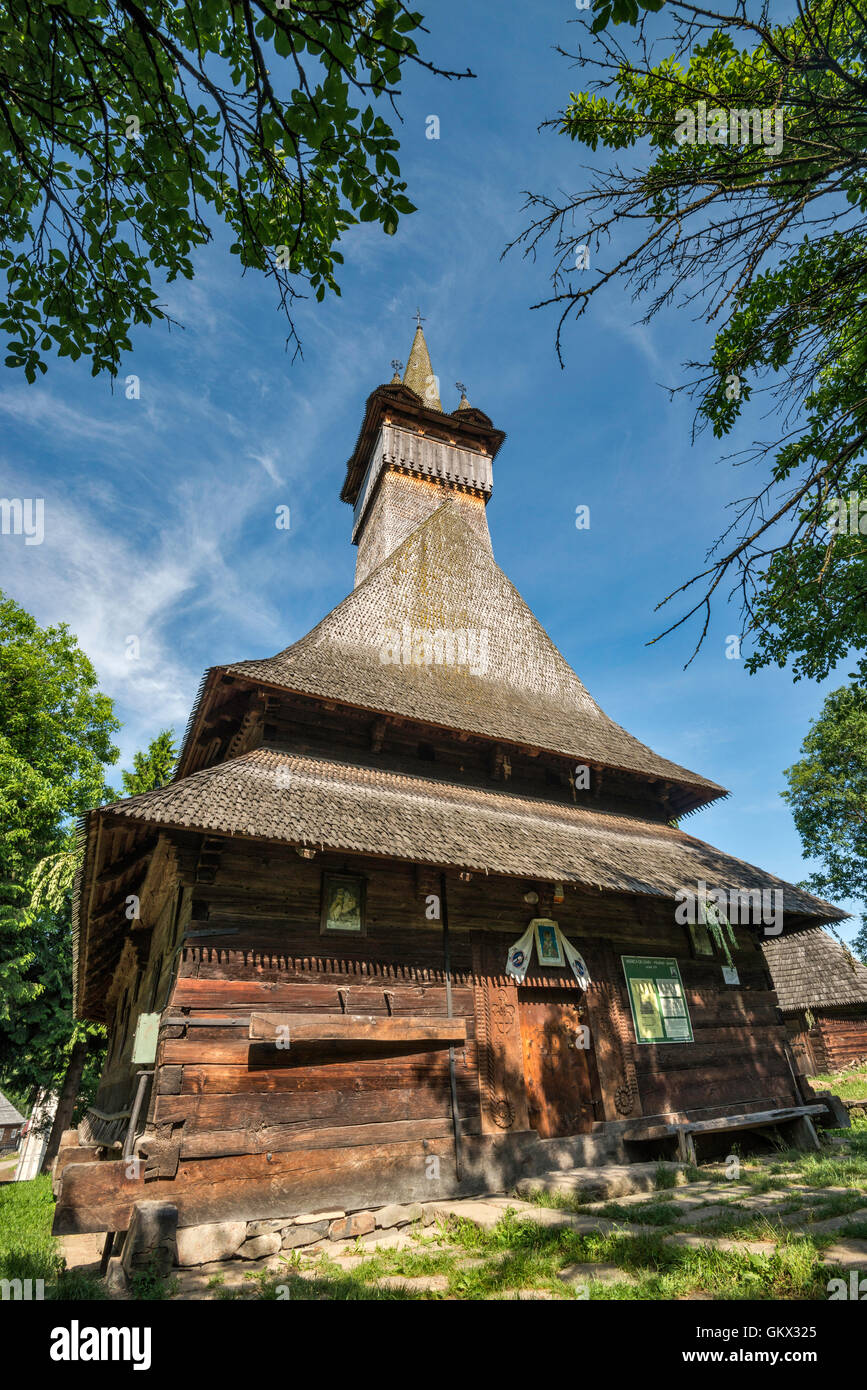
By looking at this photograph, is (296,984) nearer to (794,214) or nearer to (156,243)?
(156,243)

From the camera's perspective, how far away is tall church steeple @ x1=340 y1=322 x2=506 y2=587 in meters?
19.6

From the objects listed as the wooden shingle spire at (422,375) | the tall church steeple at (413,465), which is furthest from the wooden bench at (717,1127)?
the wooden shingle spire at (422,375)

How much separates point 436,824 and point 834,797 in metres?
28.0

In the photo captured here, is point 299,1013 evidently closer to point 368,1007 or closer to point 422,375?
point 368,1007

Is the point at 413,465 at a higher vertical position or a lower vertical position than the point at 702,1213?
higher

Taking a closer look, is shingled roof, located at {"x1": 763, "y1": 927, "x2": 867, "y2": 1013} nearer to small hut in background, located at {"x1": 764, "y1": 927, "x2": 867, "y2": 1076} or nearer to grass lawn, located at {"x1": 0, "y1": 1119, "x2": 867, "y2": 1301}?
small hut in background, located at {"x1": 764, "y1": 927, "x2": 867, "y2": 1076}

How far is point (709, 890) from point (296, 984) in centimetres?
723

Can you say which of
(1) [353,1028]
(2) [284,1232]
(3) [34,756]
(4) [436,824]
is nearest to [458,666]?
(4) [436,824]

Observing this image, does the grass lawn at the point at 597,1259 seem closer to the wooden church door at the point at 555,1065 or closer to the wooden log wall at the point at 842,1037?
the wooden church door at the point at 555,1065

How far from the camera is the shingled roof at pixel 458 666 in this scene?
1182cm

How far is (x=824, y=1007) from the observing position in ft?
74.7
